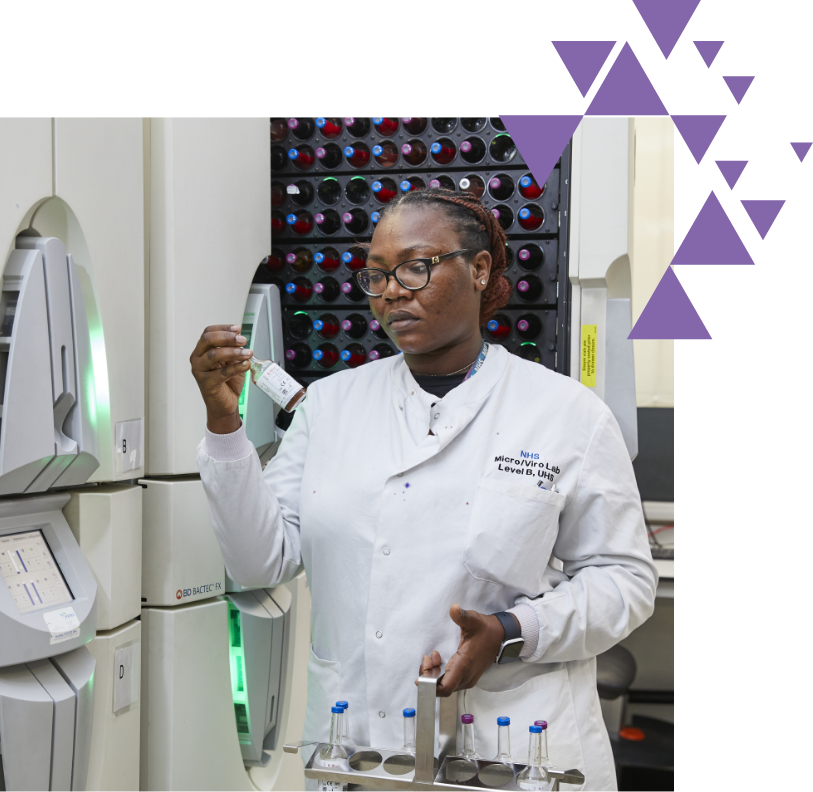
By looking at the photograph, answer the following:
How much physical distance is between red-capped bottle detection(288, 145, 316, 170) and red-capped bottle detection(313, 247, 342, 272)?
240mm

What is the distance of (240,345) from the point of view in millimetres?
1426

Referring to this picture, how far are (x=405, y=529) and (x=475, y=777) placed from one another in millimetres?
438

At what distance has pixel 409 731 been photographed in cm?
134

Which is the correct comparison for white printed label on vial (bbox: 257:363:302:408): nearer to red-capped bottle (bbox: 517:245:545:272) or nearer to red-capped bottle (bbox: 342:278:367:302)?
red-capped bottle (bbox: 342:278:367:302)

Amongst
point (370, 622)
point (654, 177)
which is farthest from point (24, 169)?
point (654, 177)

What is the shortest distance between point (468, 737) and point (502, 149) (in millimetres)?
1406

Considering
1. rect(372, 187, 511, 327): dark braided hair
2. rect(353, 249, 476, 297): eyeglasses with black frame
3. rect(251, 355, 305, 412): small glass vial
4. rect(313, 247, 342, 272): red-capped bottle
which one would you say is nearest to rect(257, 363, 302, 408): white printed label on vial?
rect(251, 355, 305, 412): small glass vial

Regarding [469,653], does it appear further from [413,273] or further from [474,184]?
[474,184]

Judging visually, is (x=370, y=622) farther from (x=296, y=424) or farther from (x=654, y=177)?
(x=654, y=177)

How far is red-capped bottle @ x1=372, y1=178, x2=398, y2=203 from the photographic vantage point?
2137 mm

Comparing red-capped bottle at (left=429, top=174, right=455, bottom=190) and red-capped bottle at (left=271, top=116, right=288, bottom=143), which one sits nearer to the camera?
red-capped bottle at (left=429, top=174, right=455, bottom=190)

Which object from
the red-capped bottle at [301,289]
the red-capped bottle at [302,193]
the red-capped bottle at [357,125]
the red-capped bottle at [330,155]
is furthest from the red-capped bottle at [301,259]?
the red-capped bottle at [357,125]

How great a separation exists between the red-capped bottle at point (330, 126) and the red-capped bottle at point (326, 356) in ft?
1.85

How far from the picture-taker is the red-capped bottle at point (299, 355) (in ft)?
7.32
